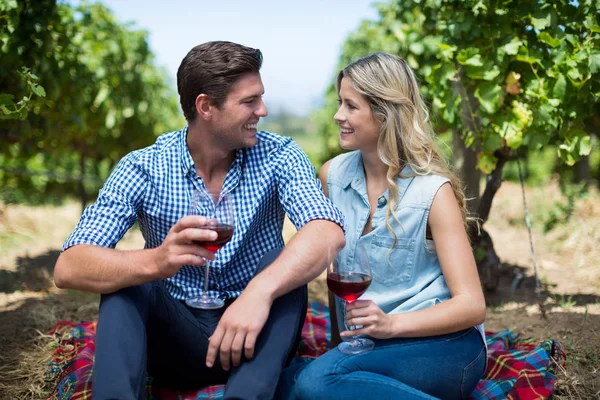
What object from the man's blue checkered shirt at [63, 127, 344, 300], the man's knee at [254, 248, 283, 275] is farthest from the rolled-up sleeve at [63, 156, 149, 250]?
the man's knee at [254, 248, 283, 275]

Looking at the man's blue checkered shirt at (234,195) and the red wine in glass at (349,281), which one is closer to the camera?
the red wine in glass at (349,281)

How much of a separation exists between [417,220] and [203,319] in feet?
3.22

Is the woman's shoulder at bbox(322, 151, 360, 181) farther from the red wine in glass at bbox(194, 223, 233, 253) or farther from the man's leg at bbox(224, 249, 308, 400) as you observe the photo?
the red wine in glass at bbox(194, 223, 233, 253)

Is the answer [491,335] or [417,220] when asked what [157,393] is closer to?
[417,220]

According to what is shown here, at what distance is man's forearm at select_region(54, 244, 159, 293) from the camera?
2119mm

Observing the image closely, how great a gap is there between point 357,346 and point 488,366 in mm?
921

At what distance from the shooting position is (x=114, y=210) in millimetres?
2434

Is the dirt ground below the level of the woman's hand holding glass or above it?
below

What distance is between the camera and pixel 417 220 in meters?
2.49

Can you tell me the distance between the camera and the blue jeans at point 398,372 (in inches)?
85.7

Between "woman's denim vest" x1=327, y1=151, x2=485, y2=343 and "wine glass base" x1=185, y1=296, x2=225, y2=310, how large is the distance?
0.55 metres

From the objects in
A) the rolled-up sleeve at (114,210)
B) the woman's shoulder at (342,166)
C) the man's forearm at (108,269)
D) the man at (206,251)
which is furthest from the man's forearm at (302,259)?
the rolled-up sleeve at (114,210)

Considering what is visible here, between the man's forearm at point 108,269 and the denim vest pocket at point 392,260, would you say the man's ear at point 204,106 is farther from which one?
the denim vest pocket at point 392,260

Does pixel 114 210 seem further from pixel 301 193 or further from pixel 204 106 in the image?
pixel 301 193
